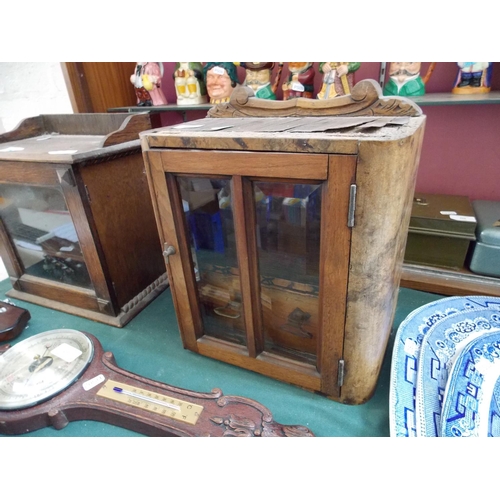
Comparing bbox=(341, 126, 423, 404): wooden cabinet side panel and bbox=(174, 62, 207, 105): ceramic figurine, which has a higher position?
A: bbox=(174, 62, 207, 105): ceramic figurine

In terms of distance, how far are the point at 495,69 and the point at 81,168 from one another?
1.26 m

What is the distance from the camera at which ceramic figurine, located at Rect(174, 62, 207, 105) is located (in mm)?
1364

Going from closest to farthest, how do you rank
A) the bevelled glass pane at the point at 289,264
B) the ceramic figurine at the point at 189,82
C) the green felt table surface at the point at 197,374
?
1. the bevelled glass pane at the point at 289,264
2. the green felt table surface at the point at 197,374
3. the ceramic figurine at the point at 189,82

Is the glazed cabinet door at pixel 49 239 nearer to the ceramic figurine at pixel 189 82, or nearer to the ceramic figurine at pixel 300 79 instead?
the ceramic figurine at pixel 189 82

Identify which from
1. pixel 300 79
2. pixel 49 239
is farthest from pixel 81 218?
pixel 300 79

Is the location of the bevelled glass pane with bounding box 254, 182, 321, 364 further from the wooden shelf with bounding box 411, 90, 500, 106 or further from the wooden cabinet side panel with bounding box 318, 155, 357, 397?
the wooden shelf with bounding box 411, 90, 500, 106

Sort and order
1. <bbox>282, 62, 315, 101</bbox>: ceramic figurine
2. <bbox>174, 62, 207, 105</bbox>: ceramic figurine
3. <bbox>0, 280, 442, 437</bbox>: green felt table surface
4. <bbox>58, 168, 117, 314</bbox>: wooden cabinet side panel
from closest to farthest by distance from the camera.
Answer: <bbox>0, 280, 442, 437</bbox>: green felt table surface, <bbox>58, 168, 117, 314</bbox>: wooden cabinet side panel, <bbox>282, 62, 315, 101</bbox>: ceramic figurine, <bbox>174, 62, 207, 105</bbox>: ceramic figurine

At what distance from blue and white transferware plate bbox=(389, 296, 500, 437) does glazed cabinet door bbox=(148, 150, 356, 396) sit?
13cm

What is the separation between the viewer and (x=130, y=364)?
954mm

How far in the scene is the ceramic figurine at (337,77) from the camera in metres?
1.12

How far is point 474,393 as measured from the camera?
0.71 m

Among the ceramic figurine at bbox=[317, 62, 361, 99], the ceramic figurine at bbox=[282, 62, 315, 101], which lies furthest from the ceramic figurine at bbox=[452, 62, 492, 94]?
the ceramic figurine at bbox=[282, 62, 315, 101]

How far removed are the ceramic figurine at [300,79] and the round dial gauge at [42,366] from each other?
1.00m

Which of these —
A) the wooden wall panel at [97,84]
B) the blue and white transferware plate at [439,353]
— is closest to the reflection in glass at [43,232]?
the wooden wall panel at [97,84]
